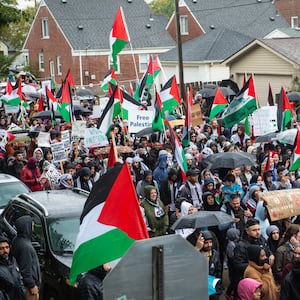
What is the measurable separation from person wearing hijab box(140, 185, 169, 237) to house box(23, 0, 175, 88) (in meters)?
41.4

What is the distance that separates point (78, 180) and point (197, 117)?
4991 millimetres

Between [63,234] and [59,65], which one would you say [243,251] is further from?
[59,65]

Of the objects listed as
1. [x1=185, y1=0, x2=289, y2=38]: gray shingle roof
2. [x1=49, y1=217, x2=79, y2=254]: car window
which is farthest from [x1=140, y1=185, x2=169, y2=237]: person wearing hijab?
[x1=185, y1=0, x2=289, y2=38]: gray shingle roof

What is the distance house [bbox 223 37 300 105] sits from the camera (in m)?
34.8

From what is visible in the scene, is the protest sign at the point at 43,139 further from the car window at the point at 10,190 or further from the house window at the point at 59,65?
the house window at the point at 59,65

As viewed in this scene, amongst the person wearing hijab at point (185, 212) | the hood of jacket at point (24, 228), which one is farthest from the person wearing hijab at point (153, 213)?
the hood of jacket at point (24, 228)

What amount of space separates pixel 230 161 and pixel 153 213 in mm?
2850

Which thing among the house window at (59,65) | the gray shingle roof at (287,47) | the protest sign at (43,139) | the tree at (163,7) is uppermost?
the tree at (163,7)

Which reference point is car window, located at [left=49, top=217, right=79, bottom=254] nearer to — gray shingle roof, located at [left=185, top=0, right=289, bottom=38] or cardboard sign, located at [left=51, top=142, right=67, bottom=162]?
cardboard sign, located at [left=51, top=142, right=67, bottom=162]

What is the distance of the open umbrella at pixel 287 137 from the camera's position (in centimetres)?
1635

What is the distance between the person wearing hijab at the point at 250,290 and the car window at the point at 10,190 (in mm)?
5880

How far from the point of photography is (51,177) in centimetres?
1450

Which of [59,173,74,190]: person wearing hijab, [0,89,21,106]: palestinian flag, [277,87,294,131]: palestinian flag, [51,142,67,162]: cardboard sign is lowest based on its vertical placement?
[59,173,74,190]: person wearing hijab

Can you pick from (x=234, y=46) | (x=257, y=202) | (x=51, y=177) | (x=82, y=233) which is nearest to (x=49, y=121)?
(x=51, y=177)
